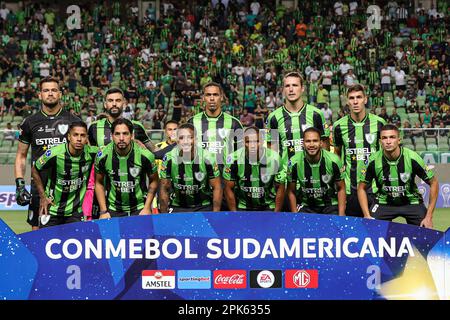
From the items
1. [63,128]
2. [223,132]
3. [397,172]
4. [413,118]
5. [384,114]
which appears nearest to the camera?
[397,172]

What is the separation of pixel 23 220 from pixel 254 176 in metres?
10.2

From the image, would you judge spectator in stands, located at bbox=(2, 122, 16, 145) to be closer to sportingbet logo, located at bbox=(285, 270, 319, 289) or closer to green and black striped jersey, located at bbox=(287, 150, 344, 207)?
green and black striped jersey, located at bbox=(287, 150, 344, 207)

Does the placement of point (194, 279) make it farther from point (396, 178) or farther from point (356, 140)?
point (356, 140)

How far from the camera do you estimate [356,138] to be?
400 inches

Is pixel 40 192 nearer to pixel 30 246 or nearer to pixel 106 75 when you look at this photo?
pixel 30 246

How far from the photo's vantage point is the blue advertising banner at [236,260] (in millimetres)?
6867

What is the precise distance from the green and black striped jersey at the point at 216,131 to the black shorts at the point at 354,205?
1.48 m

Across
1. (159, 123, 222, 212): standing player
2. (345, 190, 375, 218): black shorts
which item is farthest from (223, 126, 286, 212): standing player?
(345, 190, 375, 218): black shorts

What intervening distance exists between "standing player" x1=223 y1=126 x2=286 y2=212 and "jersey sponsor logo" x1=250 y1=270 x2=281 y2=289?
6.73 feet

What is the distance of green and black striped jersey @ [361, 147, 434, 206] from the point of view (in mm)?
9162

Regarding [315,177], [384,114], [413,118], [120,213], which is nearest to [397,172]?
[315,177]

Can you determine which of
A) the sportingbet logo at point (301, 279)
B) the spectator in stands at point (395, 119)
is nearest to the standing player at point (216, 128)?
the sportingbet logo at point (301, 279)

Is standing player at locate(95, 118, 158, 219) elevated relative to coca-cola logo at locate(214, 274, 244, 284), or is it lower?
elevated
